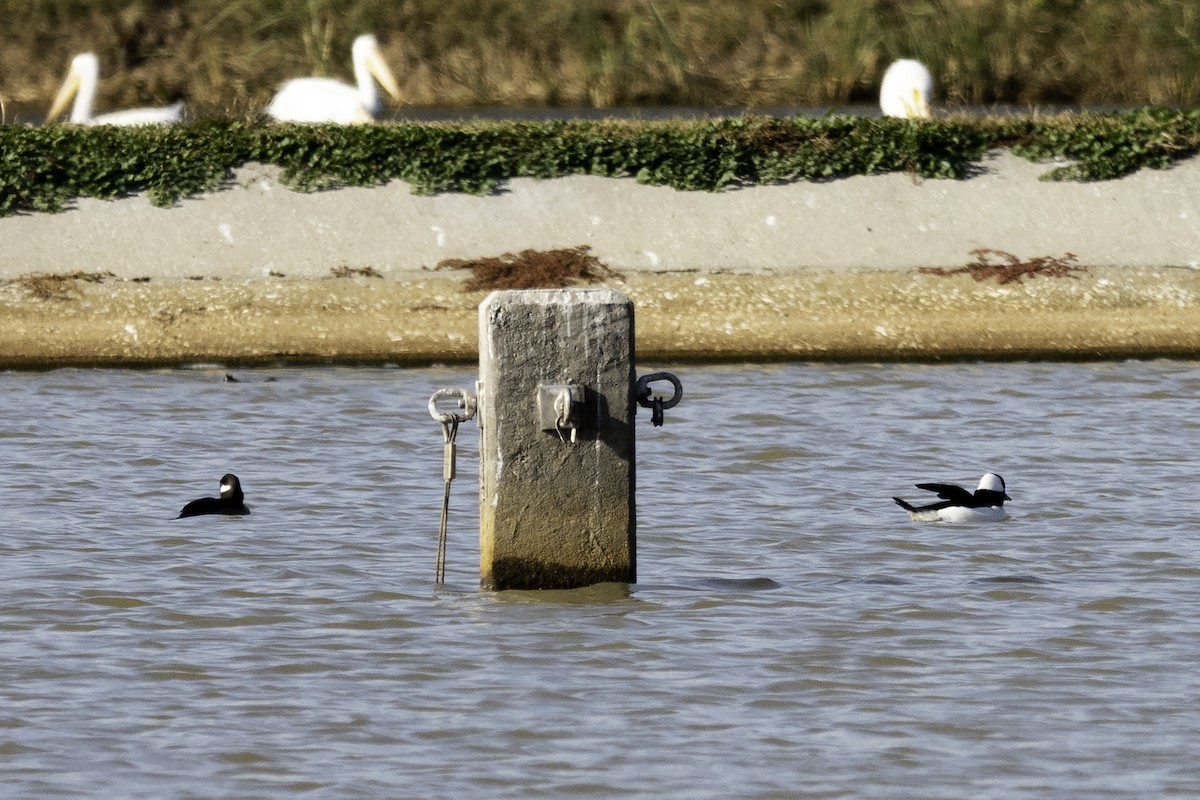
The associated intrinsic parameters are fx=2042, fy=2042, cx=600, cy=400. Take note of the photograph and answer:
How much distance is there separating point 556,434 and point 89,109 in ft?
49.5

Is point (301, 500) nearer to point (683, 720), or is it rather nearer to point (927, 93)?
point (683, 720)

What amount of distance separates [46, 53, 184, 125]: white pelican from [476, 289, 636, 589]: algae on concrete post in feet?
39.9

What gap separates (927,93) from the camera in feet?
73.3

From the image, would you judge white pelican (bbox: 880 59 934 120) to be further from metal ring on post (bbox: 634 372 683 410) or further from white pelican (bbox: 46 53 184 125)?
metal ring on post (bbox: 634 372 683 410)

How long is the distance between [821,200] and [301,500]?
28.4 feet

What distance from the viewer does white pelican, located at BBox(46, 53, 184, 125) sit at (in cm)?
2061

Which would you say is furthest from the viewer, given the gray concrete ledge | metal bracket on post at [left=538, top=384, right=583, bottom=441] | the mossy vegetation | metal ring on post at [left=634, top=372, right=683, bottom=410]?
the mossy vegetation

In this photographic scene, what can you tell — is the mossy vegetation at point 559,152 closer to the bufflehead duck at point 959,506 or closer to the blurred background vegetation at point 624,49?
the blurred background vegetation at point 624,49

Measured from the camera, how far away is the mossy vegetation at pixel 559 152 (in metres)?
19.5

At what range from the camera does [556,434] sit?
9.02 m

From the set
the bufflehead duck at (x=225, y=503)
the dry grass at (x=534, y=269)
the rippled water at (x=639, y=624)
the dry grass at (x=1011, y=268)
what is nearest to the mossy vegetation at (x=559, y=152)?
the dry grass at (x=534, y=269)

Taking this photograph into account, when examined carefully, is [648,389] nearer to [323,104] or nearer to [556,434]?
[556,434]

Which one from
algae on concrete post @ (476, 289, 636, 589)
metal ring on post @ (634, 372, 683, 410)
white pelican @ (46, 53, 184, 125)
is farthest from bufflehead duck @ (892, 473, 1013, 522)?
white pelican @ (46, 53, 184, 125)

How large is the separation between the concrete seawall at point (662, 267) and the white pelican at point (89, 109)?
150 cm
